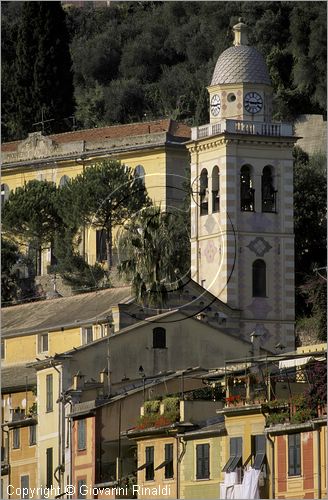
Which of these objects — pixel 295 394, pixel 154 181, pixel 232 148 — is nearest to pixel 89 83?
pixel 154 181

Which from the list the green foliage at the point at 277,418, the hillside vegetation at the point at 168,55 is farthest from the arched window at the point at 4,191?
the green foliage at the point at 277,418

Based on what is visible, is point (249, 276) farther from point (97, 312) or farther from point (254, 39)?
point (254, 39)

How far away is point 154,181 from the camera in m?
131

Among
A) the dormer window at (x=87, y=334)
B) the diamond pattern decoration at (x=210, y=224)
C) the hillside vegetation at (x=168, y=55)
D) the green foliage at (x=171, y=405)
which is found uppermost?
the hillside vegetation at (x=168, y=55)

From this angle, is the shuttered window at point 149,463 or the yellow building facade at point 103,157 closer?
the shuttered window at point 149,463

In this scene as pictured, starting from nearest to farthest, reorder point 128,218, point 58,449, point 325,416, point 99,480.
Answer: point 325,416
point 99,480
point 58,449
point 128,218

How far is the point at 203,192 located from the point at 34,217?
1950 centimetres

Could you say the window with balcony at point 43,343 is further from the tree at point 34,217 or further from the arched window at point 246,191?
the tree at point 34,217

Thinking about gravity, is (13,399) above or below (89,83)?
below

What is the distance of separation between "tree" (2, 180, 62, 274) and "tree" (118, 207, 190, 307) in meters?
18.8

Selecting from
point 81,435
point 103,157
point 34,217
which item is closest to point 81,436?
point 81,435

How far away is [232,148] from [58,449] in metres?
28.4

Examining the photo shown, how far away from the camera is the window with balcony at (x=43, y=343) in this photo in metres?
101

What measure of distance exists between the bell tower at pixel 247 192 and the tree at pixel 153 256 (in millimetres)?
1315
